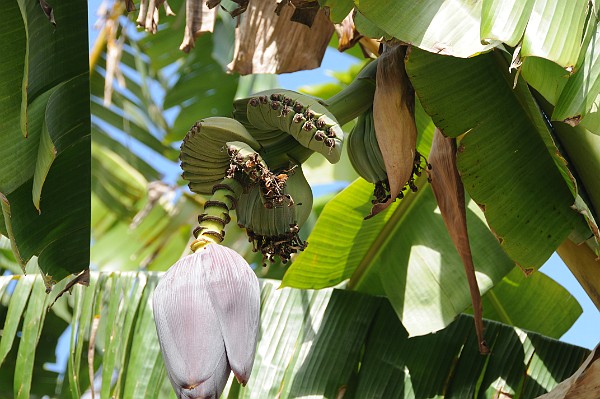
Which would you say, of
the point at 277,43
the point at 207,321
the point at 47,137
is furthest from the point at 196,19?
the point at 207,321

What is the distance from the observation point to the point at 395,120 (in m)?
1.08

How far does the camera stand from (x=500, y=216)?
4.07 ft

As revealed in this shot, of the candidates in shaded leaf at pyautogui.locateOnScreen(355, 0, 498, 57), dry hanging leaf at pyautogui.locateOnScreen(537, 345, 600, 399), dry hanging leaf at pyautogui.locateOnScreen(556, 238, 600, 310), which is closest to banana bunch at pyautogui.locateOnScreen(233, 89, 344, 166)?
shaded leaf at pyautogui.locateOnScreen(355, 0, 498, 57)

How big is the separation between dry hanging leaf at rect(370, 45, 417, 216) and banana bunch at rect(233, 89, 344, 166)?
4.2 inches

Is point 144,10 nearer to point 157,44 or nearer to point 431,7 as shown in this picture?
point 431,7

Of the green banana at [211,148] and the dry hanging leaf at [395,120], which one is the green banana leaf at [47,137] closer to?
the green banana at [211,148]

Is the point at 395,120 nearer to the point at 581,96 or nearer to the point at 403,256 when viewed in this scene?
the point at 581,96

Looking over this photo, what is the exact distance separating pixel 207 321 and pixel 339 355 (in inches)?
27.7

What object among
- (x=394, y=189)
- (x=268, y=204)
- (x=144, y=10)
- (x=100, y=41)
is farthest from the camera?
(x=100, y=41)

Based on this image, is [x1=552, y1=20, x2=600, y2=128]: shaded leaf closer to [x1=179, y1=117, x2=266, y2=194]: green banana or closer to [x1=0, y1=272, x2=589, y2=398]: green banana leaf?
[x1=179, y1=117, x2=266, y2=194]: green banana

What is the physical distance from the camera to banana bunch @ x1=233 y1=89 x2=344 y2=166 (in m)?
0.96

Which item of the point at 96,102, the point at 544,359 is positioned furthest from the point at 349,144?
the point at 96,102

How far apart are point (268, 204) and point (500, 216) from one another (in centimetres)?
47

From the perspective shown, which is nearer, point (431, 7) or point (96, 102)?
point (431, 7)
